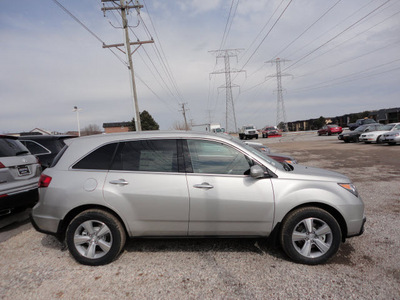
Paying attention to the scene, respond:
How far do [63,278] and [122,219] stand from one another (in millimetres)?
919

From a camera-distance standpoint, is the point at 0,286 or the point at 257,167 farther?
the point at 257,167

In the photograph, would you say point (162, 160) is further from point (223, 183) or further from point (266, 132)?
point (266, 132)

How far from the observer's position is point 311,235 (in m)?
2.98

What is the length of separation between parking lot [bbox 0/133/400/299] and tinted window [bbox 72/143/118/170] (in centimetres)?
127

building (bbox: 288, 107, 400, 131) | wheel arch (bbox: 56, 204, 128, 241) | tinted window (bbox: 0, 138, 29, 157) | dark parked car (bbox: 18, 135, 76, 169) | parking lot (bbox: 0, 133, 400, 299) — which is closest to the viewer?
parking lot (bbox: 0, 133, 400, 299)

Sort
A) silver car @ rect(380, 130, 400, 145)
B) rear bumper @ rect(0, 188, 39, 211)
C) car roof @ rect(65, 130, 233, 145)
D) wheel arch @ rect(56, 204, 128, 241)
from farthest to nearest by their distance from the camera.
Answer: silver car @ rect(380, 130, 400, 145)
rear bumper @ rect(0, 188, 39, 211)
car roof @ rect(65, 130, 233, 145)
wheel arch @ rect(56, 204, 128, 241)

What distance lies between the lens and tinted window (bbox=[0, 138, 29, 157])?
4334 mm

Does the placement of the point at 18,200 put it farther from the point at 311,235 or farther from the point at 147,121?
the point at 147,121

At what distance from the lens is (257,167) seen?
296 centimetres

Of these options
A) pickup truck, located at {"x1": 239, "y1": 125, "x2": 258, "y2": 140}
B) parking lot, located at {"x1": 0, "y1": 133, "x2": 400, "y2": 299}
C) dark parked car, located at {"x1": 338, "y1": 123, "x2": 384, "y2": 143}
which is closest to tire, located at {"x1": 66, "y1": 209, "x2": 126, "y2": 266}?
parking lot, located at {"x1": 0, "y1": 133, "x2": 400, "y2": 299}

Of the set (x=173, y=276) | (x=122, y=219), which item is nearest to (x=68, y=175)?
(x=122, y=219)

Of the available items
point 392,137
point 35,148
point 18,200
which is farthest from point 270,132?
point 18,200

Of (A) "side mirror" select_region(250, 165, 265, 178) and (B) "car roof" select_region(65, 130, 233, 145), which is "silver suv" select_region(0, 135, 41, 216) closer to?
(B) "car roof" select_region(65, 130, 233, 145)

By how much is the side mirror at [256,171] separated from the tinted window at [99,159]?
72.6 inches
